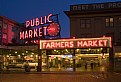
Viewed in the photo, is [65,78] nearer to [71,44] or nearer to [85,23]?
[71,44]

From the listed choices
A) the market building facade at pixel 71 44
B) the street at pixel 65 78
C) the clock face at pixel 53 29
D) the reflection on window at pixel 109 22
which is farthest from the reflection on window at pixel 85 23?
the street at pixel 65 78

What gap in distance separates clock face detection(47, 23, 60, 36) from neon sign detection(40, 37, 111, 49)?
14.6ft

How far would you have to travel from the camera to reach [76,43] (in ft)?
172

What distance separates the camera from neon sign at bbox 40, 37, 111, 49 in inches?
1998

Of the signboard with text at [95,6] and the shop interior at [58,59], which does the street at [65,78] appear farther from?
the signboard with text at [95,6]

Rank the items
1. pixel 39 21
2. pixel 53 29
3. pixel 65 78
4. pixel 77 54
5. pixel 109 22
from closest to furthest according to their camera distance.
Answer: pixel 65 78 → pixel 53 29 → pixel 77 54 → pixel 39 21 → pixel 109 22

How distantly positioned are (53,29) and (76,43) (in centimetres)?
766

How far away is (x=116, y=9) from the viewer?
6331 cm

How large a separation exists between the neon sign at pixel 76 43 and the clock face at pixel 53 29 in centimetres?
446

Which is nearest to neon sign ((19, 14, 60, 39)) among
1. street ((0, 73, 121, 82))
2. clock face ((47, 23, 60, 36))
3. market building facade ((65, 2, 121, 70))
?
clock face ((47, 23, 60, 36))

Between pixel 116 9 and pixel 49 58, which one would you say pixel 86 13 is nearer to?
pixel 116 9

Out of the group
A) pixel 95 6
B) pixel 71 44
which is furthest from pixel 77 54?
pixel 95 6

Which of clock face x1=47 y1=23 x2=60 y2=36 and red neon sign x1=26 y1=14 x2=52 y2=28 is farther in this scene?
red neon sign x1=26 y1=14 x2=52 y2=28

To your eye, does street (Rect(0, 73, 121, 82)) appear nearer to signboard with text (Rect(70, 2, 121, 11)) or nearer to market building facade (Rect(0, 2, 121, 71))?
market building facade (Rect(0, 2, 121, 71))
